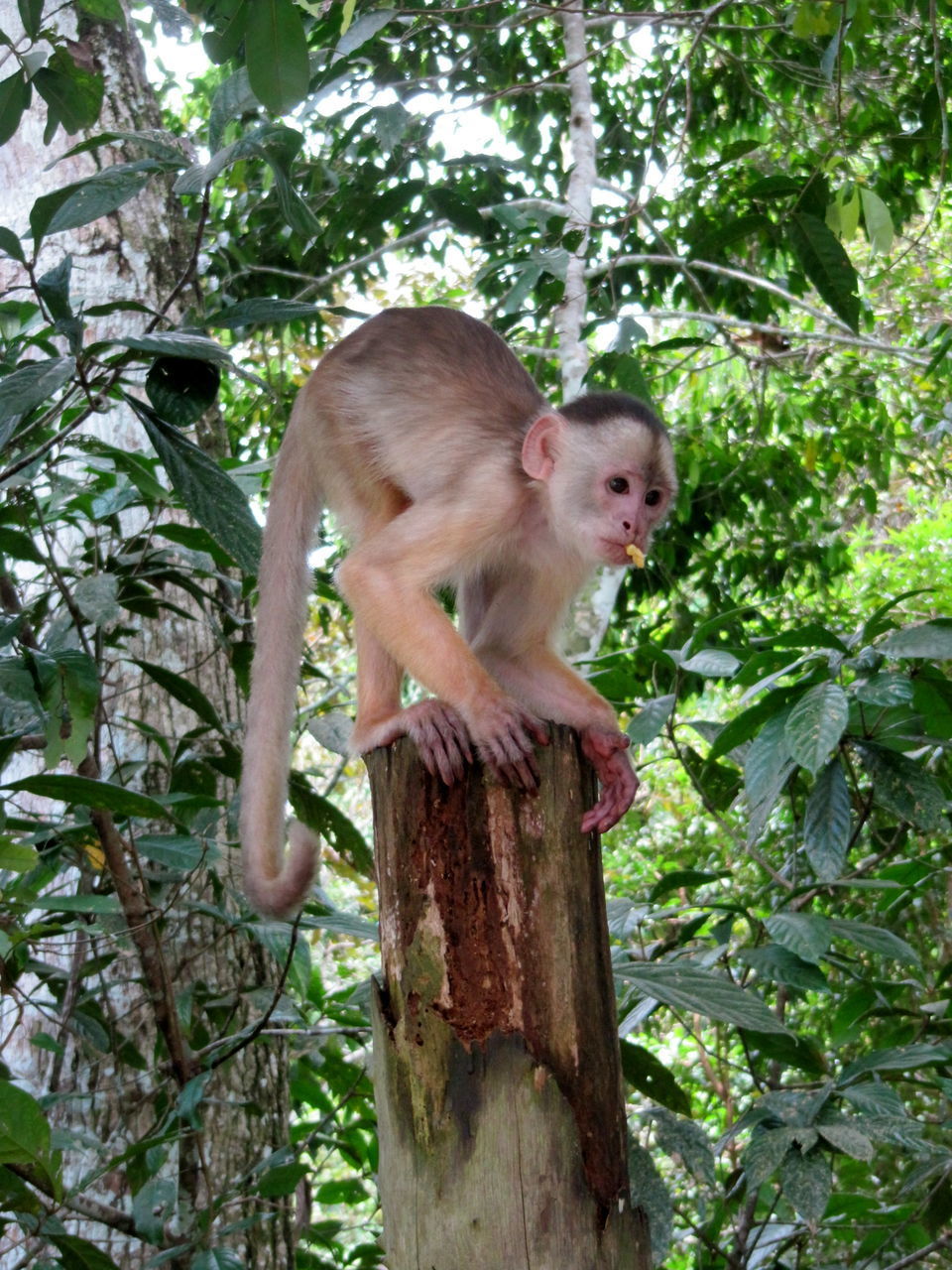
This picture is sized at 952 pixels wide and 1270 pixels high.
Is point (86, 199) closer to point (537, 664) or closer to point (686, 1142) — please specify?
point (537, 664)

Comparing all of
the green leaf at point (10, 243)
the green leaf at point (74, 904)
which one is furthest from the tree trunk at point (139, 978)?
the green leaf at point (10, 243)

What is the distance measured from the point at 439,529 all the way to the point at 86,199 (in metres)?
0.96

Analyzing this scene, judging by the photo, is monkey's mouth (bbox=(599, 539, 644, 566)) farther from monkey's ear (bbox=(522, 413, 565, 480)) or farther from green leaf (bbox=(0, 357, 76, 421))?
green leaf (bbox=(0, 357, 76, 421))

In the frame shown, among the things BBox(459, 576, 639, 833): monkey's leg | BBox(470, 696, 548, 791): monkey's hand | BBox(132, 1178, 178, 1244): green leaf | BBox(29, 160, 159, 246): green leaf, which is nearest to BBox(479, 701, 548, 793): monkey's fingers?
BBox(470, 696, 548, 791): monkey's hand

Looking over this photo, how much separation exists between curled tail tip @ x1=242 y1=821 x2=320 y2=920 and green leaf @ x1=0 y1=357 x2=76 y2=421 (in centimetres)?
101

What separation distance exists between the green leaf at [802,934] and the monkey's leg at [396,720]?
81 cm

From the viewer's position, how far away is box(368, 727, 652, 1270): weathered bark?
182 cm

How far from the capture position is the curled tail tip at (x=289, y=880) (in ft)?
8.11

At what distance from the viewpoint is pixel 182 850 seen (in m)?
2.64

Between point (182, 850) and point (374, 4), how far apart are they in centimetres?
277

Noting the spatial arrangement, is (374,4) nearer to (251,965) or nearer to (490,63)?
(490,63)

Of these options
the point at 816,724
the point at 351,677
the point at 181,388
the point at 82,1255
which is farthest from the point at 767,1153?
the point at 351,677

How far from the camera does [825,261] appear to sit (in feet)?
8.74

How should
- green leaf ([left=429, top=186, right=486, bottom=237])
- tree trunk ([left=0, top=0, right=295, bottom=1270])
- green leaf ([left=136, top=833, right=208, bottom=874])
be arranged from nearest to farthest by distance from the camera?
green leaf ([left=136, top=833, right=208, bottom=874]) < tree trunk ([left=0, top=0, right=295, bottom=1270]) < green leaf ([left=429, top=186, right=486, bottom=237])
